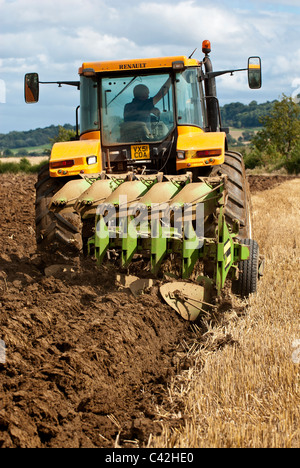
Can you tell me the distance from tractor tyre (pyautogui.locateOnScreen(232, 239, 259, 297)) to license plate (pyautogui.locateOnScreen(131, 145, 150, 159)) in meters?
1.48

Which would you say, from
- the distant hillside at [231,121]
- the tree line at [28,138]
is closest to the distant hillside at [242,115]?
the distant hillside at [231,121]

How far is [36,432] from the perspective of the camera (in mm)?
2877

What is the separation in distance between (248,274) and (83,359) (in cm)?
205

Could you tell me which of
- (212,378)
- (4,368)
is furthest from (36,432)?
(212,378)

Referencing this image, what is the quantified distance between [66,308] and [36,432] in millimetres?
1688

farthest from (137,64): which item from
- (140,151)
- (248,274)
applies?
(248,274)

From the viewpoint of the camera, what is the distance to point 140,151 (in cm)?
605

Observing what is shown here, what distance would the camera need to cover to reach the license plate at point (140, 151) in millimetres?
6043

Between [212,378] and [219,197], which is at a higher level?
[219,197]

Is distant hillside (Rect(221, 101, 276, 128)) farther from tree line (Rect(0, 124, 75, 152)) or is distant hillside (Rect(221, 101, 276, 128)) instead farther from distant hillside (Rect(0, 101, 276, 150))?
tree line (Rect(0, 124, 75, 152))

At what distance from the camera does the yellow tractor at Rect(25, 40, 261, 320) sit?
4.80 metres

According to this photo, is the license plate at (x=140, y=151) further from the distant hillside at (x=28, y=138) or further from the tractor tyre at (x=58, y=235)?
the distant hillside at (x=28, y=138)

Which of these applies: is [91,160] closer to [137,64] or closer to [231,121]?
[137,64]
